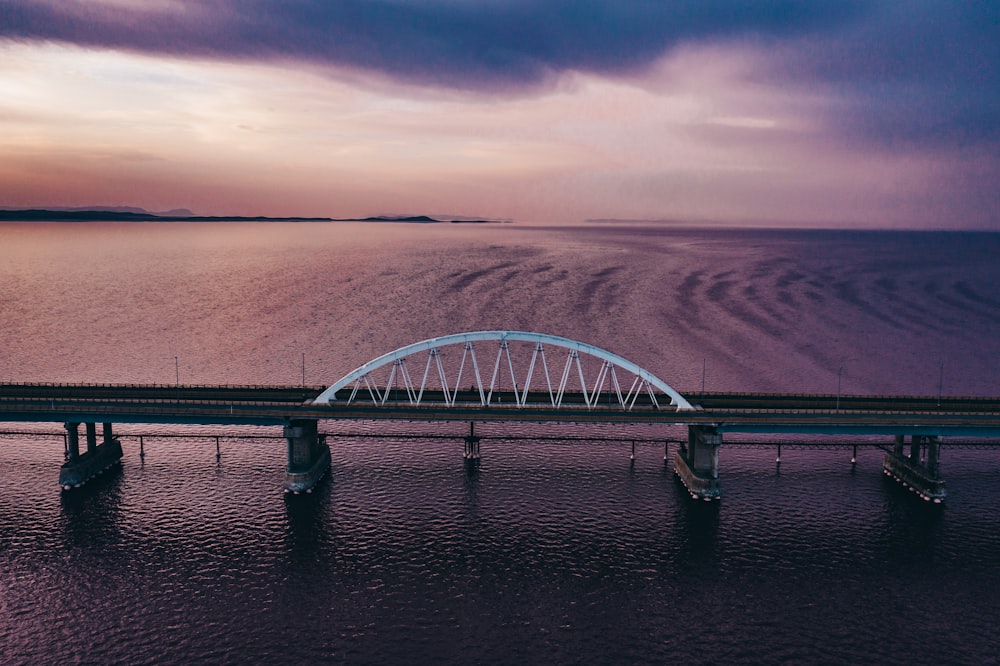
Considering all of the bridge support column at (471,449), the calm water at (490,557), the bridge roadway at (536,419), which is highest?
the bridge roadway at (536,419)

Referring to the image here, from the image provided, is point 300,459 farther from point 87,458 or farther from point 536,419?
point 536,419

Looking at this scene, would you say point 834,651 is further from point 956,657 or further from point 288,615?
point 288,615

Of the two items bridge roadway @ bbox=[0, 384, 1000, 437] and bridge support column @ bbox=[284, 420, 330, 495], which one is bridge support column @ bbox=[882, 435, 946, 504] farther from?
bridge support column @ bbox=[284, 420, 330, 495]

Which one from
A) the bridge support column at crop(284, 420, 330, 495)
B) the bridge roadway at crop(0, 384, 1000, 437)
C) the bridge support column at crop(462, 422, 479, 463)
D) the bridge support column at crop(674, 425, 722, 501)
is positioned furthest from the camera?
the bridge support column at crop(462, 422, 479, 463)

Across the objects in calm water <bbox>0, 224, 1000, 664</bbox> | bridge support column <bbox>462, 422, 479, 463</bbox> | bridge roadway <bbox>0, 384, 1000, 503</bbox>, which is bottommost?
calm water <bbox>0, 224, 1000, 664</bbox>

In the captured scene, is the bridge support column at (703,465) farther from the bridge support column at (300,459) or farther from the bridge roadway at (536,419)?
the bridge support column at (300,459)

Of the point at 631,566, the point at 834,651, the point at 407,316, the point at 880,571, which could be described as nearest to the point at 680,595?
the point at 631,566

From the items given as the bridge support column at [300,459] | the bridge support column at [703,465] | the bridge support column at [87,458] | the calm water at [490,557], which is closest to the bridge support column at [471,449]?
the calm water at [490,557]

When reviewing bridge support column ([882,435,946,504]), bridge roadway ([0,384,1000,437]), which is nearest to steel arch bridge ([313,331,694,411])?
bridge roadway ([0,384,1000,437])
